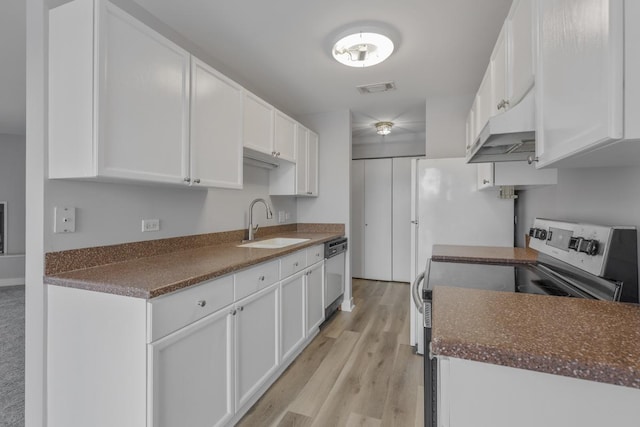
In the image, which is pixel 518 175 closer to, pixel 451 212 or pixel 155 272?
pixel 451 212

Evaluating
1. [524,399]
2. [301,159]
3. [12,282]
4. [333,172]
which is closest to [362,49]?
[301,159]

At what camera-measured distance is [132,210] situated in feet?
5.50

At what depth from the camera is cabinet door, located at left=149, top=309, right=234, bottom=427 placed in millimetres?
1137

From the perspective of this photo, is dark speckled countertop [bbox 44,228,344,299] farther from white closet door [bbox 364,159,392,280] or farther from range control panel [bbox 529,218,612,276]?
white closet door [bbox 364,159,392,280]

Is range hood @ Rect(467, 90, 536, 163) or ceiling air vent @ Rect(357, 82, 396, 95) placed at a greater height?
ceiling air vent @ Rect(357, 82, 396, 95)

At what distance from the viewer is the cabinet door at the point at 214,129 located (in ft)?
5.69

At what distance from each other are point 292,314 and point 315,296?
1.50 feet

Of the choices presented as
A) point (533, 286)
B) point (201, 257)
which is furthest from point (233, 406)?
point (533, 286)

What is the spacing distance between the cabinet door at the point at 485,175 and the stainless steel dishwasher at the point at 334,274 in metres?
1.42

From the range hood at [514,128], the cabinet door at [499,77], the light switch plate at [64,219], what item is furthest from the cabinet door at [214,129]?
the cabinet door at [499,77]

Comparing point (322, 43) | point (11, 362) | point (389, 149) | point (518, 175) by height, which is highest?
point (322, 43)

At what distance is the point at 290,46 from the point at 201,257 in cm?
160

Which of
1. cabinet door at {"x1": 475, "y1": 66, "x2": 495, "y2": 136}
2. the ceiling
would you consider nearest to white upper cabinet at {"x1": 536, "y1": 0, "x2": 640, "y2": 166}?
cabinet door at {"x1": 475, "y1": 66, "x2": 495, "y2": 136}

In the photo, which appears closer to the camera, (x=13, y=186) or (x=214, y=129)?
(x=214, y=129)
